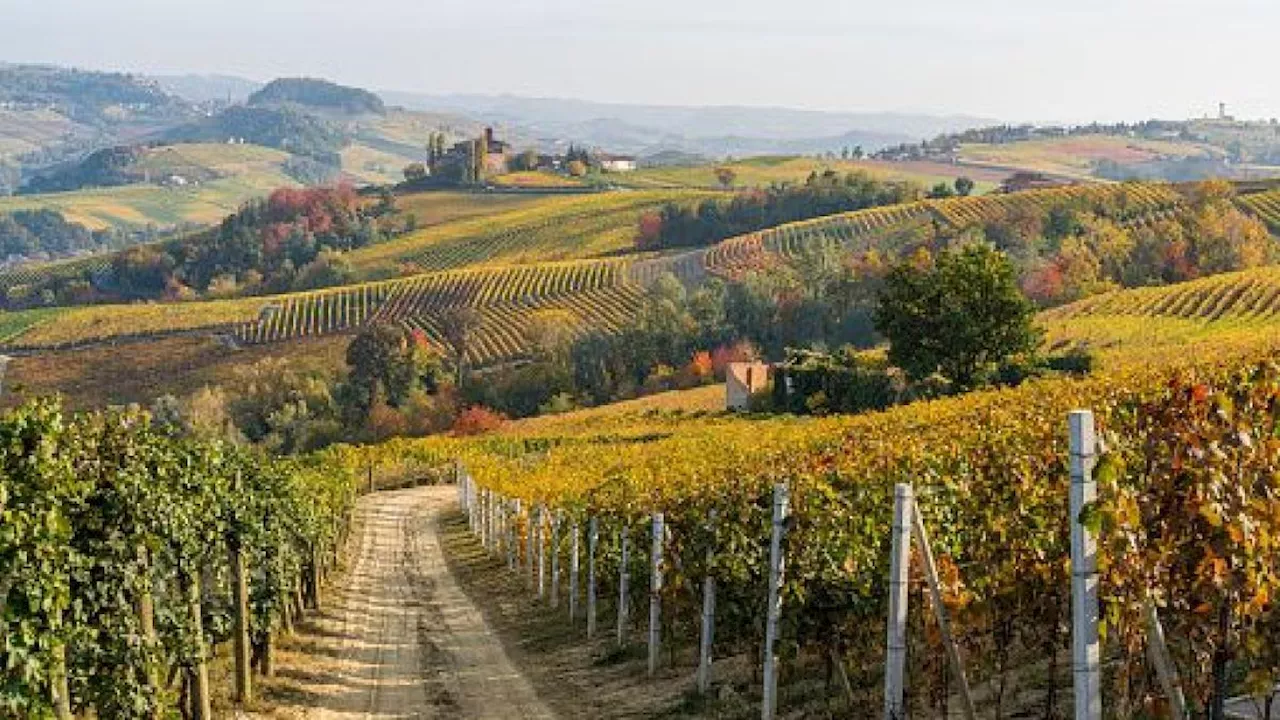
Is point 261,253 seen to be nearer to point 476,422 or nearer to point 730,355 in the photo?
point 730,355

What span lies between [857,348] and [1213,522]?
330 ft

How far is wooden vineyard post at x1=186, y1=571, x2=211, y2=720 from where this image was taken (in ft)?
48.1

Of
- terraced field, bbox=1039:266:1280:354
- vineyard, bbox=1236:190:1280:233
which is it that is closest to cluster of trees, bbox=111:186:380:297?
vineyard, bbox=1236:190:1280:233

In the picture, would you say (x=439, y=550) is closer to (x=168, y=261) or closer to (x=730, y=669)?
(x=730, y=669)

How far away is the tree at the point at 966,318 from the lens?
57156mm

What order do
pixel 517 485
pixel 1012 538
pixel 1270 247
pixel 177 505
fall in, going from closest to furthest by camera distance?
pixel 1012 538, pixel 177 505, pixel 517 485, pixel 1270 247

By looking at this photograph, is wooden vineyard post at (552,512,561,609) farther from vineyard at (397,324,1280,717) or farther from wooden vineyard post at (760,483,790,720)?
wooden vineyard post at (760,483,790,720)

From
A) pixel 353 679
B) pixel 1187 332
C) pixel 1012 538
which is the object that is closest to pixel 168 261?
pixel 1187 332

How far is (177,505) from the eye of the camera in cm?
1454

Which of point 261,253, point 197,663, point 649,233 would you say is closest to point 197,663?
point 197,663

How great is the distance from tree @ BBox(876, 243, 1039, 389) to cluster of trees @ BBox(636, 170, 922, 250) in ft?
338

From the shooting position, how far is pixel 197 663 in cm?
1461

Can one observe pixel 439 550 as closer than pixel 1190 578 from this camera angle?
No

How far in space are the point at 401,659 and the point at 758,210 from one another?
145 metres
